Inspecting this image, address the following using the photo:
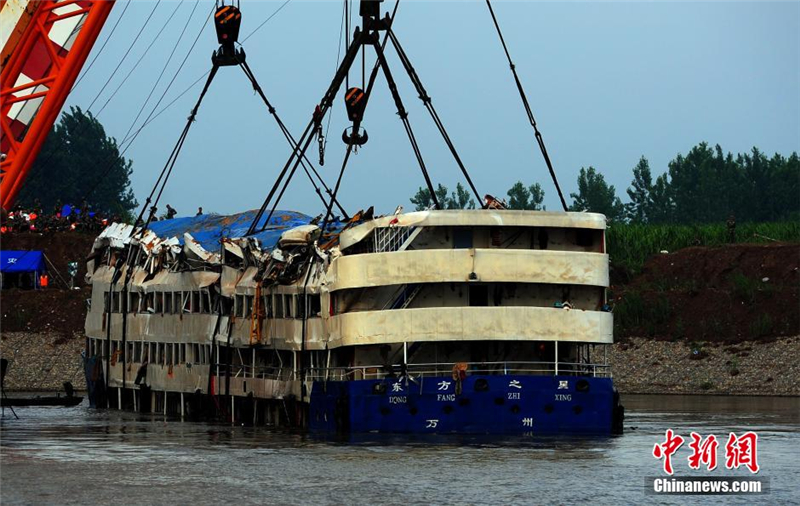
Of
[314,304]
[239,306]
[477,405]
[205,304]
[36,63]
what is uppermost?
[36,63]

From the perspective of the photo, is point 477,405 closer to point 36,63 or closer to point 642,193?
point 36,63

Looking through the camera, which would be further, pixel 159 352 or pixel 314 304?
pixel 159 352

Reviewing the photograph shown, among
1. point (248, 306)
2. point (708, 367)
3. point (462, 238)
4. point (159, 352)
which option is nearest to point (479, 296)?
point (462, 238)

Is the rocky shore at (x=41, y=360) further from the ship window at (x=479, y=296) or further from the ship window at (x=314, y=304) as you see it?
the ship window at (x=479, y=296)

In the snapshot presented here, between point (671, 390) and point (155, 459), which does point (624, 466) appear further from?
point (671, 390)

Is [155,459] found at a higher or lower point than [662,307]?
lower

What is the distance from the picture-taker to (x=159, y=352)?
2832 inches

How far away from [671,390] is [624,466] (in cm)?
4747

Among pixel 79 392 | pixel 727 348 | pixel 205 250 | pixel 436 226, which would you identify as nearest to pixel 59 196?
pixel 79 392

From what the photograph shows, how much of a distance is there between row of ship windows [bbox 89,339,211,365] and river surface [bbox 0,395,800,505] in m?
5.50

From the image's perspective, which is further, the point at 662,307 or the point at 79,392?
the point at 662,307

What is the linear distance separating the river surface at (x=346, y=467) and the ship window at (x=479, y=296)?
463cm

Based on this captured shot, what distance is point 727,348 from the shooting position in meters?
100
